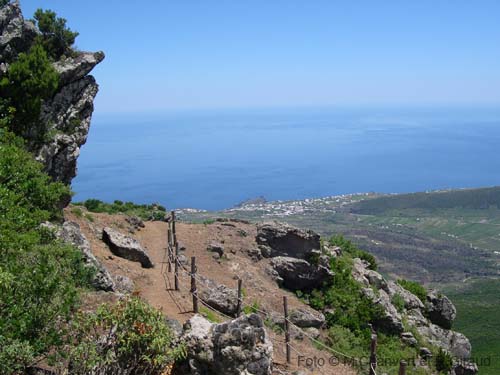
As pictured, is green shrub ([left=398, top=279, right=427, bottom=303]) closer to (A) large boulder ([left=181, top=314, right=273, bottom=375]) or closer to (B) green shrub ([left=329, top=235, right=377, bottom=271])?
(B) green shrub ([left=329, top=235, right=377, bottom=271])

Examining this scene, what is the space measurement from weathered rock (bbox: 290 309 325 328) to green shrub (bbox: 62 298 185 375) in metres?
10.6

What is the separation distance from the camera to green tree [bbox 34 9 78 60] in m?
21.9

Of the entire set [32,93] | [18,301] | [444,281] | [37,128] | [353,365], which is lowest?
[444,281]

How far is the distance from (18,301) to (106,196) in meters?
195

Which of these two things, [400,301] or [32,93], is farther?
[400,301]

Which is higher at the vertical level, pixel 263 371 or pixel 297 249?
pixel 263 371

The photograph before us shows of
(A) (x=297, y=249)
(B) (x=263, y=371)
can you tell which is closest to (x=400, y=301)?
(A) (x=297, y=249)

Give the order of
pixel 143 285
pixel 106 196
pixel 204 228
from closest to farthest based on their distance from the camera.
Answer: pixel 143 285 < pixel 204 228 < pixel 106 196

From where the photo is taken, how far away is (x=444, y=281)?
369 ft

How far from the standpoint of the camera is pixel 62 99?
21.8m

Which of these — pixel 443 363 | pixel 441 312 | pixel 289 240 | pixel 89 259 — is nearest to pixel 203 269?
pixel 289 240

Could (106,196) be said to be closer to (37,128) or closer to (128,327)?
(37,128)

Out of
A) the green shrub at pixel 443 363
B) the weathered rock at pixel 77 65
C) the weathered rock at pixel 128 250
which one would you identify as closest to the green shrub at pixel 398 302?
the green shrub at pixel 443 363

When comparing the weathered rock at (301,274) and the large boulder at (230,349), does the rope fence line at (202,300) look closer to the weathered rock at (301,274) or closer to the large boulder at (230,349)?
the large boulder at (230,349)
